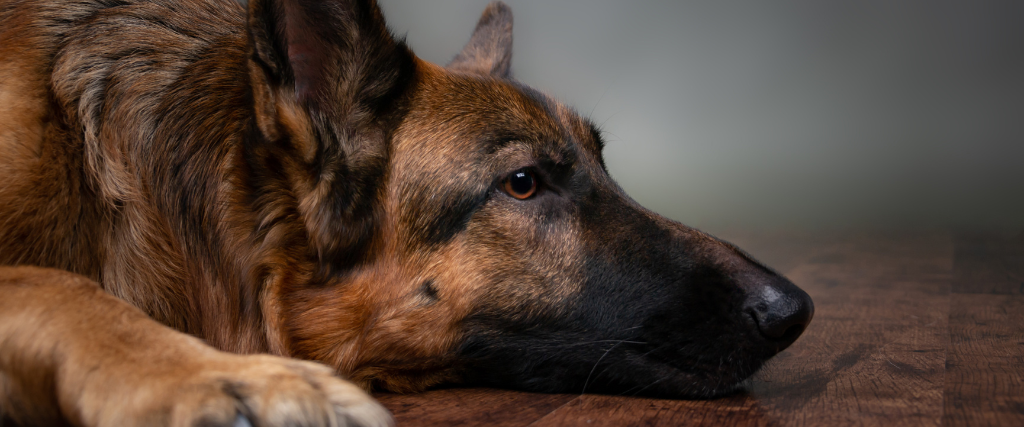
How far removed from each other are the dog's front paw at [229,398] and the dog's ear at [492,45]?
1734mm

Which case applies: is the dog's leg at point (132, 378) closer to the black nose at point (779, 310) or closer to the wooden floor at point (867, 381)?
the wooden floor at point (867, 381)

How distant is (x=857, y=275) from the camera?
13.6 feet

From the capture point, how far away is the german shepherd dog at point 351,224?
5.99ft

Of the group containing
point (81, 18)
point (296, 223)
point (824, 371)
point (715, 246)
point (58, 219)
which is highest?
point (715, 246)

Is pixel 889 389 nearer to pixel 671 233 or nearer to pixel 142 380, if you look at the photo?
pixel 671 233

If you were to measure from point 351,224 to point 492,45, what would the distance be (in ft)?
4.35

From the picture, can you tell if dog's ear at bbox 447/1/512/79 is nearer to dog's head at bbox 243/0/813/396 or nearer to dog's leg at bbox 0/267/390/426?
dog's head at bbox 243/0/813/396

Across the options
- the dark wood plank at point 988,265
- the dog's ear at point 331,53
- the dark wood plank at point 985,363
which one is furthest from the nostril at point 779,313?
the dark wood plank at point 988,265

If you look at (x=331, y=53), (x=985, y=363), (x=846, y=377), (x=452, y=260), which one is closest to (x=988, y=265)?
(x=985, y=363)

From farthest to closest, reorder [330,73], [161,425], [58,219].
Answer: [330,73] → [58,219] → [161,425]

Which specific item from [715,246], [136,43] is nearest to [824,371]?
[715,246]

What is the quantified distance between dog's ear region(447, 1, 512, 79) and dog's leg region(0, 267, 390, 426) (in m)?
1.70

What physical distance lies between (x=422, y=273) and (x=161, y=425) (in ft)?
2.67

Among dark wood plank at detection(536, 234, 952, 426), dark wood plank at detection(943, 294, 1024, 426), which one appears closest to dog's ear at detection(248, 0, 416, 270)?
dark wood plank at detection(536, 234, 952, 426)
